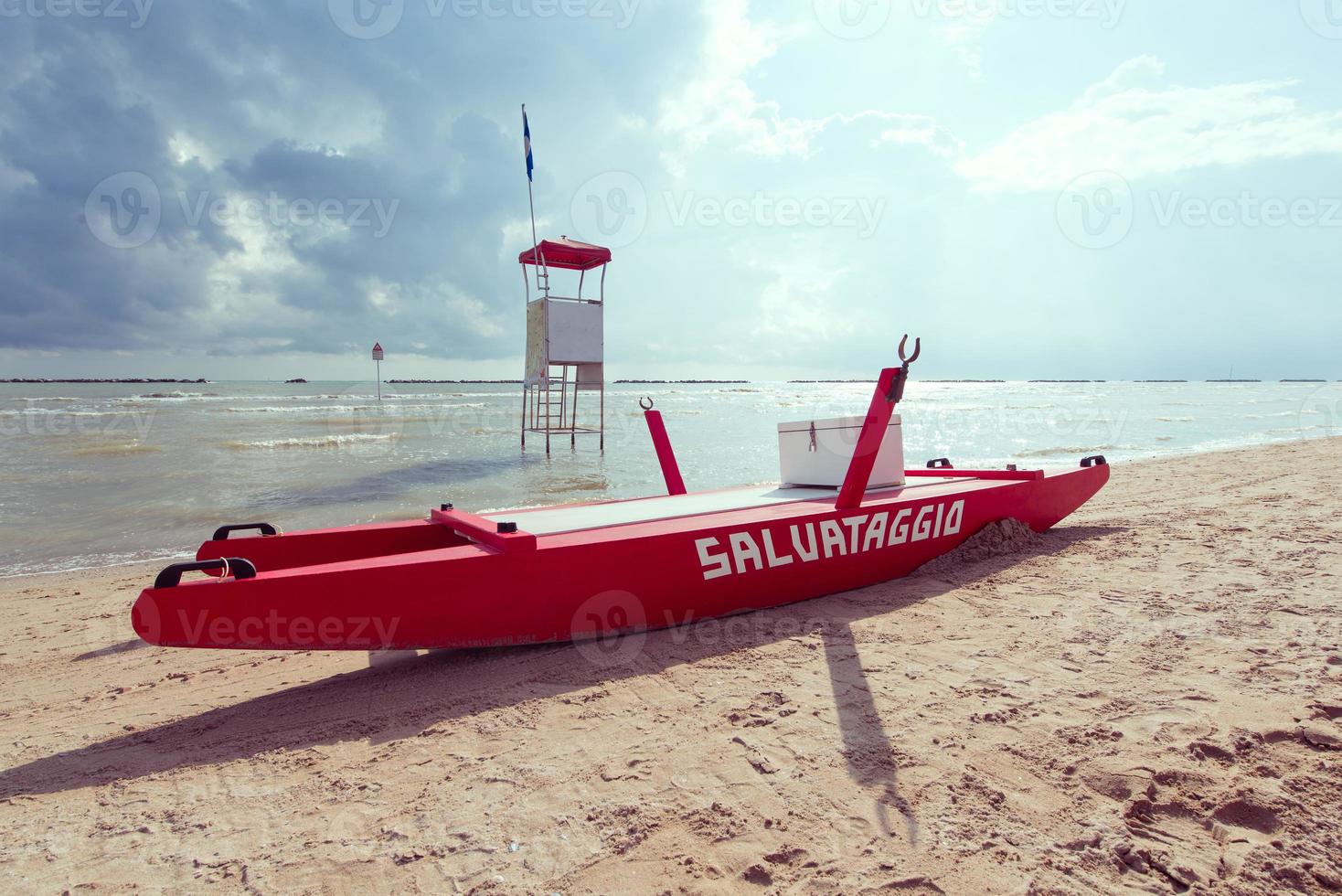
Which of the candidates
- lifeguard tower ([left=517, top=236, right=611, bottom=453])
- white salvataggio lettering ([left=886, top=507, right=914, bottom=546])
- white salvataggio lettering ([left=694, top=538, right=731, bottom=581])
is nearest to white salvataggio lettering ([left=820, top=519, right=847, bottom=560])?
white salvataggio lettering ([left=886, top=507, right=914, bottom=546])

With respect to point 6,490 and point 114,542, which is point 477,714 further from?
point 6,490

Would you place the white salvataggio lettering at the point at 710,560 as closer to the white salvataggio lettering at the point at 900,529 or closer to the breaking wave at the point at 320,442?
the white salvataggio lettering at the point at 900,529

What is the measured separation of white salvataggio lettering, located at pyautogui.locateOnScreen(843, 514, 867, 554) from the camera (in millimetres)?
4254

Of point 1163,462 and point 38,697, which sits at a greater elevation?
point 1163,462

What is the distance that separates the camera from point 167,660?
3928 millimetres

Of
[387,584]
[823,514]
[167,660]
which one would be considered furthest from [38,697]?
[823,514]

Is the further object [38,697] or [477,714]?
[38,697]

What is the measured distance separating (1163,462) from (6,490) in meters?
18.7

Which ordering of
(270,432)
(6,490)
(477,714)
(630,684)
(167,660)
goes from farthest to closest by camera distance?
(270,432) → (6,490) → (167,660) → (630,684) → (477,714)

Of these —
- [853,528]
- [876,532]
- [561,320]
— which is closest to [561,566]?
[853,528]

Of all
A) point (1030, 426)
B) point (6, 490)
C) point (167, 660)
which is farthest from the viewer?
point (1030, 426)

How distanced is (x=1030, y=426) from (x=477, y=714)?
72.1 feet

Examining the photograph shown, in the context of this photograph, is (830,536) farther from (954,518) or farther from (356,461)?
(356,461)

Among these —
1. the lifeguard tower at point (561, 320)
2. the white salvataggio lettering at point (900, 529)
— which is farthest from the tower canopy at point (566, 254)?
the white salvataggio lettering at point (900, 529)
